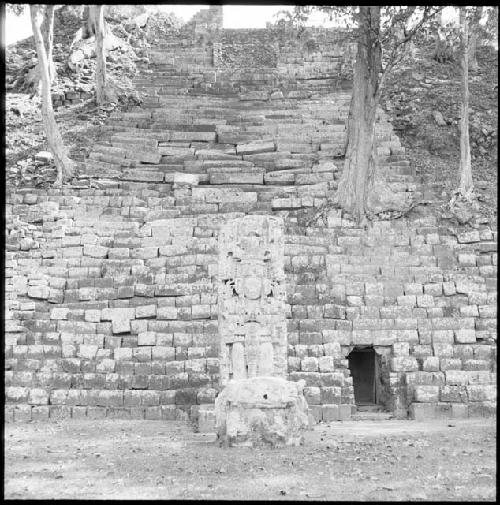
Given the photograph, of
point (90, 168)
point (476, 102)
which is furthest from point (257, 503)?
point (476, 102)

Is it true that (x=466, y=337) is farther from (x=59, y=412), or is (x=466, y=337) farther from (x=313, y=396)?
(x=59, y=412)

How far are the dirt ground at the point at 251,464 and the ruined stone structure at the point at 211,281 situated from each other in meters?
1.21

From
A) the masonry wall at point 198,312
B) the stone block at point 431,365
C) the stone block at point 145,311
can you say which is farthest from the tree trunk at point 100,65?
the stone block at point 431,365

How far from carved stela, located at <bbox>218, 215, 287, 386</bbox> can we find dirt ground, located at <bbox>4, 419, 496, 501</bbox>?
1.04 meters

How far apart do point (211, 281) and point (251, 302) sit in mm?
3312

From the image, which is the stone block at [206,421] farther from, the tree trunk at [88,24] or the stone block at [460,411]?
the tree trunk at [88,24]

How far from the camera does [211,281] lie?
14906mm

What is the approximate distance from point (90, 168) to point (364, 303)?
8.22m

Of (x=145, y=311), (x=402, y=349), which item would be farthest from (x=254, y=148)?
(x=402, y=349)

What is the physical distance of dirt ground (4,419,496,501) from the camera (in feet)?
25.8

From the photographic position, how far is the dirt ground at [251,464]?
7.87m

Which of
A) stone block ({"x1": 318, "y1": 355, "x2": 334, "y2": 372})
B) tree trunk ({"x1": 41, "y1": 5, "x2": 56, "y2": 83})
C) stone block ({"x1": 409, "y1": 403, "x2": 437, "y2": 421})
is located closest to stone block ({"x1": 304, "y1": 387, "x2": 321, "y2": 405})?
stone block ({"x1": 318, "y1": 355, "x2": 334, "y2": 372})

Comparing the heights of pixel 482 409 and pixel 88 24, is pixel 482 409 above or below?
below

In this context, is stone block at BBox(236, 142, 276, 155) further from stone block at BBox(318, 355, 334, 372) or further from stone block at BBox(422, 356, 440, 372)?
stone block at BBox(422, 356, 440, 372)
